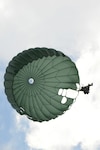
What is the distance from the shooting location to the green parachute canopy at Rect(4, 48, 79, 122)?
3206 inches

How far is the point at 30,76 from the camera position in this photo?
82.2 metres

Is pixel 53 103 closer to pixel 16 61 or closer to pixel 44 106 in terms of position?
pixel 44 106

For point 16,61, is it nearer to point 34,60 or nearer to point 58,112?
point 34,60

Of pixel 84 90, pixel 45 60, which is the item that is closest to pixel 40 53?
pixel 45 60

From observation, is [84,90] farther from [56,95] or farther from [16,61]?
[16,61]

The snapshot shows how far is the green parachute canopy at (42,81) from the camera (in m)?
81.4

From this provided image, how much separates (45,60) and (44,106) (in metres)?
5.09

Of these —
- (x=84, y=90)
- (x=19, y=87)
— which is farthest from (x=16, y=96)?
(x=84, y=90)

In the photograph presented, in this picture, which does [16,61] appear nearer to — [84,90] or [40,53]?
[40,53]

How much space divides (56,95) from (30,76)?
3584 millimetres

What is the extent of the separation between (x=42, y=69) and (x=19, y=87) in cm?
337

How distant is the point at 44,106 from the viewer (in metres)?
81.8

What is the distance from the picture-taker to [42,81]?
81.5 meters

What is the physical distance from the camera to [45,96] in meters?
81.4
